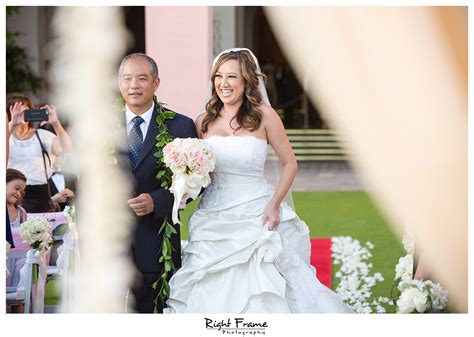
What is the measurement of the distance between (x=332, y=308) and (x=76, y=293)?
58.9 inches

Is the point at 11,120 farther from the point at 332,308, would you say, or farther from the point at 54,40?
the point at 54,40

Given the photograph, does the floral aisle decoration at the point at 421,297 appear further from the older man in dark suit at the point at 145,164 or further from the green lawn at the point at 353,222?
the green lawn at the point at 353,222

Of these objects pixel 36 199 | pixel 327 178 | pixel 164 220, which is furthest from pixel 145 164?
pixel 327 178

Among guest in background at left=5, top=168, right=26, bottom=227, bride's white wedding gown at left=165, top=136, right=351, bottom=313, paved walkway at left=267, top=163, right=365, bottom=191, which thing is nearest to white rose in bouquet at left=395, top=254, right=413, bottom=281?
bride's white wedding gown at left=165, top=136, right=351, bottom=313

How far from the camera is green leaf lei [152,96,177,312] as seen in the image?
16.0 ft

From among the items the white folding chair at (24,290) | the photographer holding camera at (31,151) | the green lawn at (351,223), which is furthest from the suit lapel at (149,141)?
the photographer holding camera at (31,151)

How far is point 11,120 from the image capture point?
7.23m

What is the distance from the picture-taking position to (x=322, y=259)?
8.12m

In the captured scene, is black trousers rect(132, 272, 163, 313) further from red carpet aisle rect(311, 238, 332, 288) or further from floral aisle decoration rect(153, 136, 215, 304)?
red carpet aisle rect(311, 238, 332, 288)

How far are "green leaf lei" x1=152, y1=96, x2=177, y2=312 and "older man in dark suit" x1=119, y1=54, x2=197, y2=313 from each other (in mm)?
24

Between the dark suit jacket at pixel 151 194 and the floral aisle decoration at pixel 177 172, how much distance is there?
0.13 ft

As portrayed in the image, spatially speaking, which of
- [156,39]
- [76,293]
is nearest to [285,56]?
[156,39]

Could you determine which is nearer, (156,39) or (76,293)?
(76,293)

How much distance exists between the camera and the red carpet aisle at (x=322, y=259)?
7.39 meters
